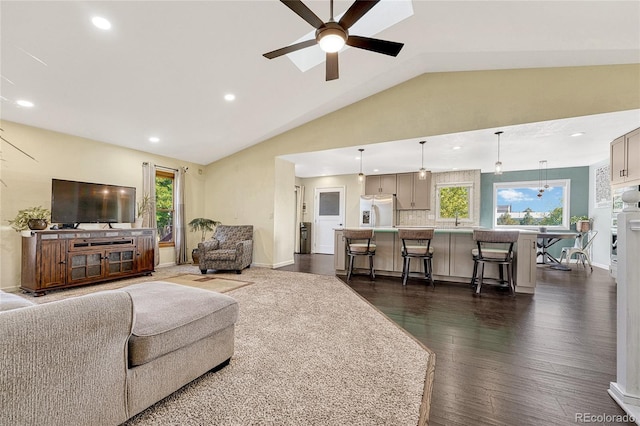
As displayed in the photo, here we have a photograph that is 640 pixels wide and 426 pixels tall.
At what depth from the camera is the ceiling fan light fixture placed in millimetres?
2109

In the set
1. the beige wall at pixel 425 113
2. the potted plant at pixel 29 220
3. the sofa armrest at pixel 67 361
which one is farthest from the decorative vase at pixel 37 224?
the sofa armrest at pixel 67 361

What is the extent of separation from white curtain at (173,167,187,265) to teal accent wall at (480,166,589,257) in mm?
7966

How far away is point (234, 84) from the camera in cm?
387

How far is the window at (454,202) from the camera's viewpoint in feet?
23.4

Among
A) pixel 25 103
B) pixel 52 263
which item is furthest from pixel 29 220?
pixel 25 103

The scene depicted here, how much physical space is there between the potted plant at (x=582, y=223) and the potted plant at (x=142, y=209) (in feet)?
32.5

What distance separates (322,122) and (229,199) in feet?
9.78

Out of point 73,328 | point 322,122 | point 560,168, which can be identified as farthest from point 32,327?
point 560,168

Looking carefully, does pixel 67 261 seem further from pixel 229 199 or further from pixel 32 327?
pixel 32 327

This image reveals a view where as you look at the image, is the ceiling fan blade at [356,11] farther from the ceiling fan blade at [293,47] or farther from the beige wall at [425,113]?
the beige wall at [425,113]

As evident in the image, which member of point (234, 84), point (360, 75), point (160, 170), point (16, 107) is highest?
point (360, 75)

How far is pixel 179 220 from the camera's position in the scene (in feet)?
20.2

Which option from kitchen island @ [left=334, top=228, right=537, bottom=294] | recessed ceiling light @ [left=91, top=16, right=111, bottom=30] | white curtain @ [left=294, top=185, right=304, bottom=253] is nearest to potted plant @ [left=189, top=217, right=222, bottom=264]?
white curtain @ [left=294, top=185, right=304, bottom=253]

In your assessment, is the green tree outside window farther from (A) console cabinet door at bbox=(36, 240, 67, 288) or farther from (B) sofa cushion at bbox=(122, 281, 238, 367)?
(B) sofa cushion at bbox=(122, 281, 238, 367)
